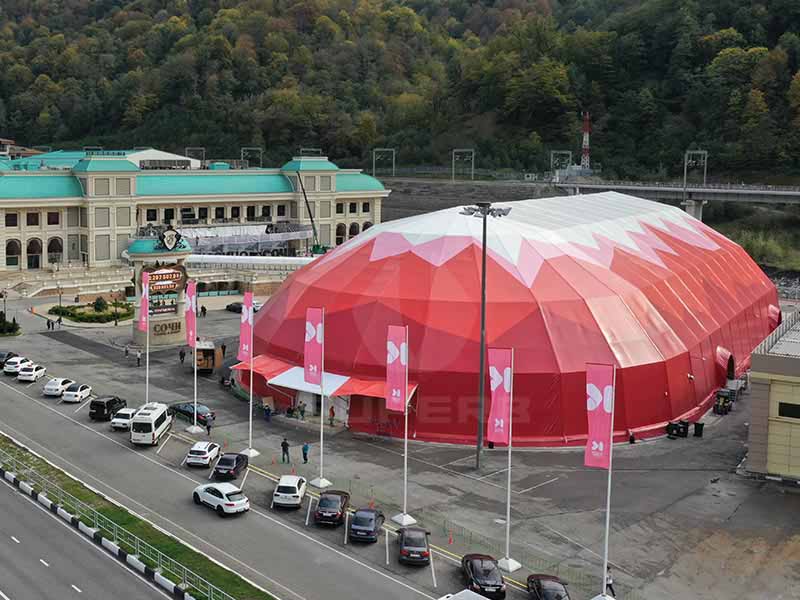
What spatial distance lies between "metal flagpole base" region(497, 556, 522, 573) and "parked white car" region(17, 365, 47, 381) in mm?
34186

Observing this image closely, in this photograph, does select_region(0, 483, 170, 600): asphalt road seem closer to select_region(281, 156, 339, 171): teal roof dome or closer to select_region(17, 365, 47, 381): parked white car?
select_region(17, 365, 47, 381): parked white car

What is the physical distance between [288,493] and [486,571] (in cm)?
944

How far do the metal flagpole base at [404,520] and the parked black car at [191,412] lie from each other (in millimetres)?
14789

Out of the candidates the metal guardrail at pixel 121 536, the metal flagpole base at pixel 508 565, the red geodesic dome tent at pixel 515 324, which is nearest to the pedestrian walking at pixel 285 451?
the red geodesic dome tent at pixel 515 324

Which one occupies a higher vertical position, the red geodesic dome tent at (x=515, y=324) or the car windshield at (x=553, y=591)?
the red geodesic dome tent at (x=515, y=324)

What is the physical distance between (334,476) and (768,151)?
117 m

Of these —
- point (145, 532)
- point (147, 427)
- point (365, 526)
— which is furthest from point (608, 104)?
point (145, 532)

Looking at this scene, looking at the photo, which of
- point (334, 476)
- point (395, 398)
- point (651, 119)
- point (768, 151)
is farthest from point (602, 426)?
point (651, 119)

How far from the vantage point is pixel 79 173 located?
100500 mm

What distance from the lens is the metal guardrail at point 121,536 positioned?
90.5 ft

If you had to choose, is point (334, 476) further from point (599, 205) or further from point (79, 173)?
point (79, 173)

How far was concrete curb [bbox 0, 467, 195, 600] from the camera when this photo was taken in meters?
27.9

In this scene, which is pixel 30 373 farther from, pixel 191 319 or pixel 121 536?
pixel 121 536

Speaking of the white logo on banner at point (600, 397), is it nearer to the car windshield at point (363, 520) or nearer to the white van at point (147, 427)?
the car windshield at point (363, 520)
